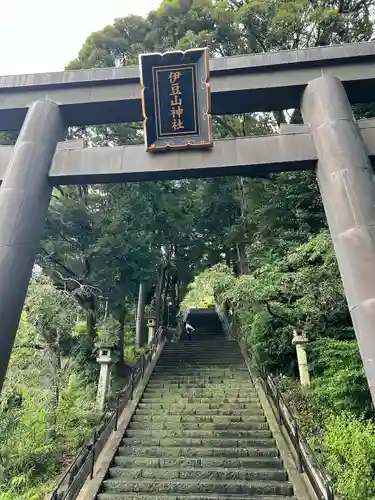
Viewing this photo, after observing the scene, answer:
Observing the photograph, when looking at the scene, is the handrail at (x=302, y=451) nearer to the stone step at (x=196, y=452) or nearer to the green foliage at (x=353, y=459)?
the green foliage at (x=353, y=459)

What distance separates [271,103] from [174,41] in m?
10.7

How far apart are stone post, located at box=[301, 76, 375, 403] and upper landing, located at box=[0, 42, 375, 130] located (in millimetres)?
324

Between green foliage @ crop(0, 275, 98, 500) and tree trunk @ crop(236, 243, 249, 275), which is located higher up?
tree trunk @ crop(236, 243, 249, 275)

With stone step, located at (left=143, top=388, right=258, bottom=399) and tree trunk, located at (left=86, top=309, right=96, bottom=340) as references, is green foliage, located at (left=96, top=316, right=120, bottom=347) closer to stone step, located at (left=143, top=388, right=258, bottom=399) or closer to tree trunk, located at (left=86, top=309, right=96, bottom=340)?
tree trunk, located at (left=86, top=309, right=96, bottom=340)

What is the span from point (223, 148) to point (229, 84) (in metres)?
1.16

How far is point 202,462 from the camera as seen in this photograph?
7641 mm

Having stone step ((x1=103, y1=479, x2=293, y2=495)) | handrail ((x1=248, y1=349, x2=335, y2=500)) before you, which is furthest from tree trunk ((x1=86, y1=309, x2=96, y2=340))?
stone step ((x1=103, y1=479, x2=293, y2=495))

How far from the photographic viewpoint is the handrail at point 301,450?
5.84 meters

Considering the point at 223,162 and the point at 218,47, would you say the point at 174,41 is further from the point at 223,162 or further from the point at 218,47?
the point at 223,162

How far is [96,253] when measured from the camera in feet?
43.5

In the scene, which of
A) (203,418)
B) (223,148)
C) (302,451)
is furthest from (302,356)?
(223,148)

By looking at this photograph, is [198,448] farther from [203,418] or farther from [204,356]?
[204,356]

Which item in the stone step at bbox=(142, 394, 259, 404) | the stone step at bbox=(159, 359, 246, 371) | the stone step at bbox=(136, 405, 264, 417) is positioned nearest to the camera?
the stone step at bbox=(136, 405, 264, 417)

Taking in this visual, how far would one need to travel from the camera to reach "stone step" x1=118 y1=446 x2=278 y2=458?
26.0 ft
